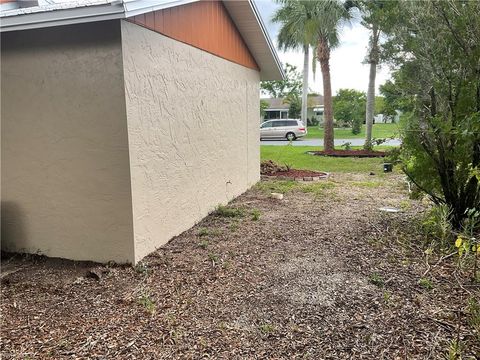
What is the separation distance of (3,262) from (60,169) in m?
1.37

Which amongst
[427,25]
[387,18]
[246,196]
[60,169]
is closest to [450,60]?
[427,25]

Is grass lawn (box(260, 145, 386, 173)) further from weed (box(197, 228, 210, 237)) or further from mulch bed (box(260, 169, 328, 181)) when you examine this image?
weed (box(197, 228, 210, 237))

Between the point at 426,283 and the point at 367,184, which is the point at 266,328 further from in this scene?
the point at 367,184

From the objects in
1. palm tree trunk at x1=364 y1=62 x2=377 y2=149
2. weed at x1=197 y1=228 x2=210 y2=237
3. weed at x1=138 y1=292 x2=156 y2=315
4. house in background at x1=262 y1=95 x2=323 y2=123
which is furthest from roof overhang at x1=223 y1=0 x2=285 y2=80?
house in background at x1=262 y1=95 x2=323 y2=123

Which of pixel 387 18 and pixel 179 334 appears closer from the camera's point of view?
pixel 179 334

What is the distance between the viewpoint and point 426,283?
3.60m

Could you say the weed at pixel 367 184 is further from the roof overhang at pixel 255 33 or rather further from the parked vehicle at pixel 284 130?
the parked vehicle at pixel 284 130

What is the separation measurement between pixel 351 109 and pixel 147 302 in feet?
126

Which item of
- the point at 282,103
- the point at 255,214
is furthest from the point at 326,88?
the point at 282,103

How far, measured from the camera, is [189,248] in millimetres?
4730

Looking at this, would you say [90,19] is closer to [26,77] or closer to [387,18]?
[26,77]

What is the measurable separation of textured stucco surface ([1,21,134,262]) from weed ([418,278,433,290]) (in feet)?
10.4

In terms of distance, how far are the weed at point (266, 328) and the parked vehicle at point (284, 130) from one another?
2387cm

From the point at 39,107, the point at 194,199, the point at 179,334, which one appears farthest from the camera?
the point at 194,199
